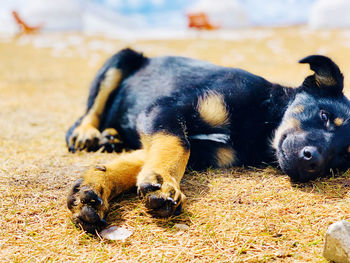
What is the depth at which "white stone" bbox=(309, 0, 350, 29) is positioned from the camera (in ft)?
122

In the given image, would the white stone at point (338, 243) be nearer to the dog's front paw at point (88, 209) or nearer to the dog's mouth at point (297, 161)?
the dog's mouth at point (297, 161)

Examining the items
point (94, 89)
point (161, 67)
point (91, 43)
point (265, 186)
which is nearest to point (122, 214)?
point (265, 186)

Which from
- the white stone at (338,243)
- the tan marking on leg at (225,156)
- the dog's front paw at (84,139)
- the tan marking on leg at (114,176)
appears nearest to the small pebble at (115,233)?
the tan marking on leg at (114,176)

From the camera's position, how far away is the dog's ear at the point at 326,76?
3547 millimetres

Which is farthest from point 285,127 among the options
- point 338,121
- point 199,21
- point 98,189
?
point 199,21

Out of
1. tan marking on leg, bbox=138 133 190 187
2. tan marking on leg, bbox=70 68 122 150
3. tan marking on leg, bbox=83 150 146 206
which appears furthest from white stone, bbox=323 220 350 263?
tan marking on leg, bbox=70 68 122 150

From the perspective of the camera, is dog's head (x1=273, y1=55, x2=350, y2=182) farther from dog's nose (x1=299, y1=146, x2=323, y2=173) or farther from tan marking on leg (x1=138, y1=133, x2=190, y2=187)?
tan marking on leg (x1=138, y1=133, x2=190, y2=187)

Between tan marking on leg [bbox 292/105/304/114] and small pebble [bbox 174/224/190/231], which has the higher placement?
tan marking on leg [bbox 292/105/304/114]

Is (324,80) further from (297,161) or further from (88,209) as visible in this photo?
(88,209)

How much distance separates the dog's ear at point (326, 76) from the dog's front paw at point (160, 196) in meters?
1.92

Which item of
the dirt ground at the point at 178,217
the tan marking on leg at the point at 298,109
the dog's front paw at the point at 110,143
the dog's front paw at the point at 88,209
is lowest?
the dog's front paw at the point at 110,143

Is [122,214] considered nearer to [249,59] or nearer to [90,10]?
[249,59]

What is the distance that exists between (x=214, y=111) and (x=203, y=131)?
9.7 inches

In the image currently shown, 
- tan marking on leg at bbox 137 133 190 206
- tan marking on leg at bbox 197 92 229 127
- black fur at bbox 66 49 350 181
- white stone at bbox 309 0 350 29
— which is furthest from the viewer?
white stone at bbox 309 0 350 29
